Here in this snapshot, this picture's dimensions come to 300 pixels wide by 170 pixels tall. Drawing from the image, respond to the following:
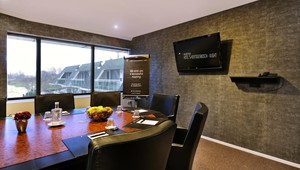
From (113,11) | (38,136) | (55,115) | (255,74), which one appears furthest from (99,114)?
(255,74)

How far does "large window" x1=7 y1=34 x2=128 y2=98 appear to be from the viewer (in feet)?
11.5

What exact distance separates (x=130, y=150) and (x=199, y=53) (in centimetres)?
290

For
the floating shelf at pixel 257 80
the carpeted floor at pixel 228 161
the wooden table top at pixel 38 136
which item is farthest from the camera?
the floating shelf at pixel 257 80

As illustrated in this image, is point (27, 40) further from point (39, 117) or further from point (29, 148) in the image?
point (29, 148)

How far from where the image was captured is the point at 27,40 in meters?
3.63

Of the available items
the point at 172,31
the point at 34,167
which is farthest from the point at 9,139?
the point at 172,31

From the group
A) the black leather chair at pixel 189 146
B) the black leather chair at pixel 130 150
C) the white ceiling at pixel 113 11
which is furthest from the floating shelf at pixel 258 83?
the black leather chair at pixel 130 150

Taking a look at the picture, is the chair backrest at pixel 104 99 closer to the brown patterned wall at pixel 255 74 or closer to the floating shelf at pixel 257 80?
the brown patterned wall at pixel 255 74

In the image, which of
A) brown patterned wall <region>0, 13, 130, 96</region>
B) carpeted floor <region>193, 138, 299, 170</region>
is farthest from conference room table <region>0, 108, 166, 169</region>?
brown patterned wall <region>0, 13, 130, 96</region>

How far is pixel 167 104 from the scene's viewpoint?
2652 millimetres

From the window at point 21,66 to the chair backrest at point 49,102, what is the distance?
1.68 m

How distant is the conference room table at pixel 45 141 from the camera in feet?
3.17

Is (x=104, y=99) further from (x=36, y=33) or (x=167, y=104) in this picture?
(x=36, y=33)

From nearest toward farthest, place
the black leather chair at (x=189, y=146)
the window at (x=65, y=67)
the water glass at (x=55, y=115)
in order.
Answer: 1. the black leather chair at (x=189, y=146)
2. the water glass at (x=55, y=115)
3. the window at (x=65, y=67)
